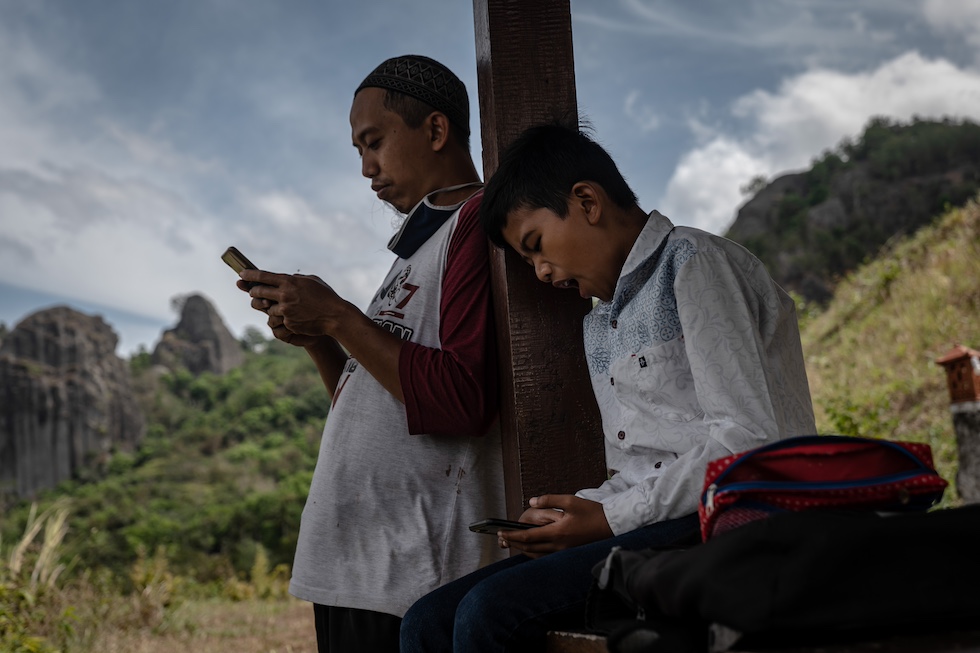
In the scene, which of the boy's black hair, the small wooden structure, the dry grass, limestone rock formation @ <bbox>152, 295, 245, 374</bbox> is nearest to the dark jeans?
the boy's black hair

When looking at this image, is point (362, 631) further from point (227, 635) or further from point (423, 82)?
point (227, 635)

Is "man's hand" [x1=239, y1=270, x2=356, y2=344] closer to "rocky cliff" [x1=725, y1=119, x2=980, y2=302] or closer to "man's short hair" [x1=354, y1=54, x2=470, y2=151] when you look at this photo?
"man's short hair" [x1=354, y1=54, x2=470, y2=151]

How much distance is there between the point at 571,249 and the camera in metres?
1.56

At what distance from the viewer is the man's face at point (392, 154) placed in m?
1.99

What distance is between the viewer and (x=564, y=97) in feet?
5.93

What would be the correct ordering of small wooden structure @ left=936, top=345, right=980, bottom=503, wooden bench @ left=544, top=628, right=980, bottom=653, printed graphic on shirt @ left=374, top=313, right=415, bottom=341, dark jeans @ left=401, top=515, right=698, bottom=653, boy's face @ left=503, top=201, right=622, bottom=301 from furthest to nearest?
small wooden structure @ left=936, top=345, right=980, bottom=503 → printed graphic on shirt @ left=374, top=313, right=415, bottom=341 → boy's face @ left=503, top=201, right=622, bottom=301 → dark jeans @ left=401, top=515, right=698, bottom=653 → wooden bench @ left=544, top=628, right=980, bottom=653

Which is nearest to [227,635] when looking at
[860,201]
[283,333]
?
[283,333]

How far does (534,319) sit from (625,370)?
0.32 meters

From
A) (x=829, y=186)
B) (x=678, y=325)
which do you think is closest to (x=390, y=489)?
(x=678, y=325)

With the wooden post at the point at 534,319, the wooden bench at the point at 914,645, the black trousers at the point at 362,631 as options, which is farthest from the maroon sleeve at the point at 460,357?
the wooden bench at the point at 914,645

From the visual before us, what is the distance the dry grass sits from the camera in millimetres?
5762

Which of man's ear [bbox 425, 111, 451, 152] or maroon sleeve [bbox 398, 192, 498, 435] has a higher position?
man's ear [bbox 425, 111, 451, 152]

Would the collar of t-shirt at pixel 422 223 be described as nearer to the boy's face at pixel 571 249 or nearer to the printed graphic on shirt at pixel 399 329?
the printed graphic on shirt at pixel 399 329

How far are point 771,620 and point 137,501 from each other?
3489 cm
